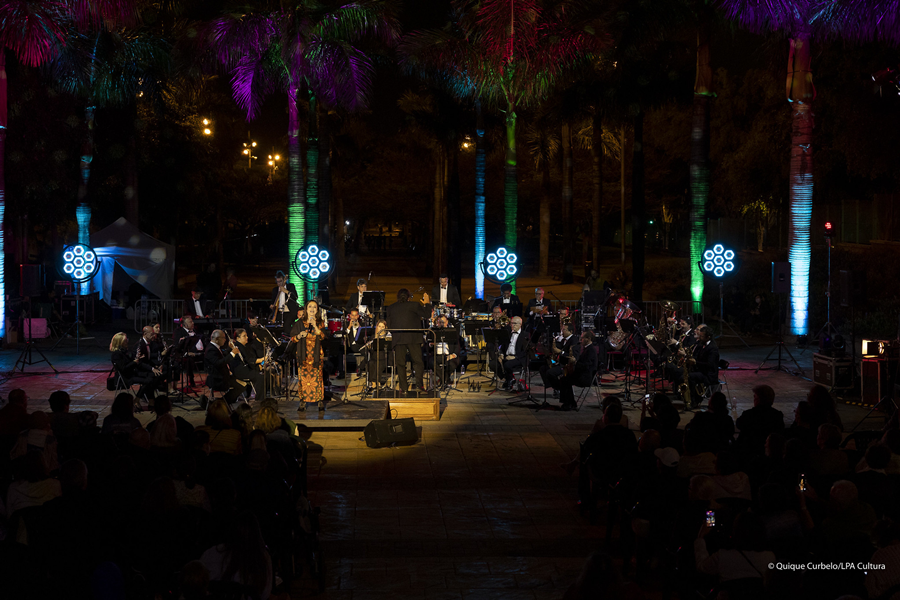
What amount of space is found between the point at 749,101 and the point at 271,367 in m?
35.3

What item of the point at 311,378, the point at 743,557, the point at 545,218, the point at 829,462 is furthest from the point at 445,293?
the point at 545,218

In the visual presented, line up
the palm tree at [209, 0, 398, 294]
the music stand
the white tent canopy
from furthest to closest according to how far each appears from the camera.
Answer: the white tent canopy, the palm tree at [209, 0, 398, 294], the music stand

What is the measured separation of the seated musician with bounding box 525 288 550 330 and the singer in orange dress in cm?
466

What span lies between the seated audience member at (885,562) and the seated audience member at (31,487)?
227 inches

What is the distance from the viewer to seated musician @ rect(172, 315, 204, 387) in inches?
588

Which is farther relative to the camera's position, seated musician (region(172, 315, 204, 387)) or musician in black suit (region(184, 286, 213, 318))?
musician in black suit (region(184, 286, 213, 318))

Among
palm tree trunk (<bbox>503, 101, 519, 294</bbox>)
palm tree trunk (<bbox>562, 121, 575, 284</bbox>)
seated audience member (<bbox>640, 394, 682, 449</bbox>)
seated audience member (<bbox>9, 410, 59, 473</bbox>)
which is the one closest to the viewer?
seated audience member (<bbox>9, 410, 59, 473</bbox>)

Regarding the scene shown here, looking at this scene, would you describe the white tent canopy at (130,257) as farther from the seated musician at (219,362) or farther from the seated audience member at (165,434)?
the seated audience member at (165,434)

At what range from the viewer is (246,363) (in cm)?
1447

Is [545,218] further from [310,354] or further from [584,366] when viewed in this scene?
[310,354]

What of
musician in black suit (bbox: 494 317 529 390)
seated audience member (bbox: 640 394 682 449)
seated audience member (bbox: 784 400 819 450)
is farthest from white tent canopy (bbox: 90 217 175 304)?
seated audience member (bbox: 784 400 819 450)

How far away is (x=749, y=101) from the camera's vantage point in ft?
Result: 143

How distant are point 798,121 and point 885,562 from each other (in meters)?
19.4

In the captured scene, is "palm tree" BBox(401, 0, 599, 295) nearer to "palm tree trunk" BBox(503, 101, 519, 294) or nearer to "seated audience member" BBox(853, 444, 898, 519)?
"palm tree trunk" BBox(503, 101, 519, 294)
